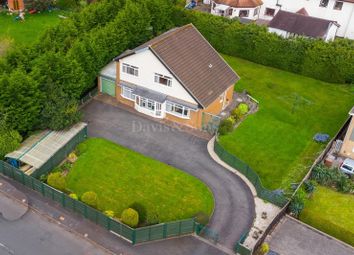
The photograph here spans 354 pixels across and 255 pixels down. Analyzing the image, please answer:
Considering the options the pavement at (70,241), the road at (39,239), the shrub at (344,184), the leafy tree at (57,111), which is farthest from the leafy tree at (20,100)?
the shrub at (344,184)

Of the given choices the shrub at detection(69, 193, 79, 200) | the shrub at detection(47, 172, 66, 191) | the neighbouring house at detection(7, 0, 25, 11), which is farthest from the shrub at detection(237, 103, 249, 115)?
the neighbouring house at detection(7, 0, 25, 11)

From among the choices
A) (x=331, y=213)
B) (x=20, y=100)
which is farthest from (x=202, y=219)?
(x=20, y=100)

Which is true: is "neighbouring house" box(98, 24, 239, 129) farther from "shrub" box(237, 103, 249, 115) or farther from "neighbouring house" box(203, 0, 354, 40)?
"neighbouring house" box(203, 0, 354, 40)

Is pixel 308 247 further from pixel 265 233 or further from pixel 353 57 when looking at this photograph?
pixel 353 57

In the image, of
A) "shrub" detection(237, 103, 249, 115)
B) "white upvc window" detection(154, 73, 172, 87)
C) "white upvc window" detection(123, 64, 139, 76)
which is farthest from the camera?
"shrub" detection(237, 103, 249, 115)

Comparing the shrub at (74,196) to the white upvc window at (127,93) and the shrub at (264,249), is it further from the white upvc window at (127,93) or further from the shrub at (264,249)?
the white upvc window at (127,93)

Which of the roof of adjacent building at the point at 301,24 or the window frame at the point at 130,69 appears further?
the roof of adjacent building at the point at 301,24

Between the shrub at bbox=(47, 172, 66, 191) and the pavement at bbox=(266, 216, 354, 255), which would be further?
the shrub at bbox=(47, 172, 66, 191)
